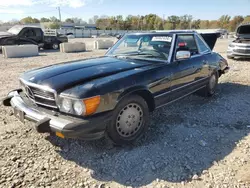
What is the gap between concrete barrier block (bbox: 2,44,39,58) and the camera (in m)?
12.9

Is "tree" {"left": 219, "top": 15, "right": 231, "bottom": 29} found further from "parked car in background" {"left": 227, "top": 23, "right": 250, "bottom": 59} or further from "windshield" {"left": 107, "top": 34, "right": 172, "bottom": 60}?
"windshield" {"left": 107, "top": 34, "right": 172, "bottom": 60}

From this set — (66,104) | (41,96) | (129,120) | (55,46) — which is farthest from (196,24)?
(66,104)

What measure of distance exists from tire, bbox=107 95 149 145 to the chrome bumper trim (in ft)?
2.08

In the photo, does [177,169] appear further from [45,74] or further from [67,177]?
[45,74]

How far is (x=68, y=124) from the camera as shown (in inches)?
101

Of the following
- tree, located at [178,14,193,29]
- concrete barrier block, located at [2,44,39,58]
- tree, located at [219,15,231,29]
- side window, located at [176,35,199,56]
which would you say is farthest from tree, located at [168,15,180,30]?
side window, located at [176,35,199,56]

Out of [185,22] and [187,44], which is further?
[185,22]

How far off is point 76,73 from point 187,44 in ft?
8.34

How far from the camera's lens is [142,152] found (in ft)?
10.2

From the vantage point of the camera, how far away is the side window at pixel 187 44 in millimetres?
4199

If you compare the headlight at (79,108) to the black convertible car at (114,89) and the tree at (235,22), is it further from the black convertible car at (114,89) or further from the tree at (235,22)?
the tree at (235,22)

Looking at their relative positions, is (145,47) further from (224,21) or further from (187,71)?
(224,21)

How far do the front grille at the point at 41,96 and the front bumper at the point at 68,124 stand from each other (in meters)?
0.09

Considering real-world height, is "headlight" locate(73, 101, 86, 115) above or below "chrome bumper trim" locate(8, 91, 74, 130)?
above
